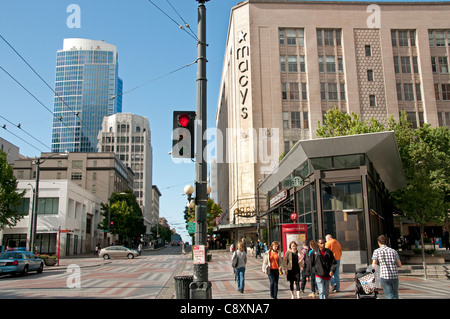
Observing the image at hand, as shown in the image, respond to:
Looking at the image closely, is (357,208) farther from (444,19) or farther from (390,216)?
(444,19)

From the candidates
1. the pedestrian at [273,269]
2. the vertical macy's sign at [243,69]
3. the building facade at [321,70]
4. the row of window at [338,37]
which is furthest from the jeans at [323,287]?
the row of window at [338,37]

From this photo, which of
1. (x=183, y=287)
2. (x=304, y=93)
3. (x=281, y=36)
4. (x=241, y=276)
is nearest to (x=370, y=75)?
(x=304, y=93)

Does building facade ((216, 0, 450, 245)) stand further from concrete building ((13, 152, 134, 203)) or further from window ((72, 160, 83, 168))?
window ((72, 160, 83, 168))

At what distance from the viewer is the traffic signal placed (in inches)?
356

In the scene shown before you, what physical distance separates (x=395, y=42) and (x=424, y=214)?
39.7 m

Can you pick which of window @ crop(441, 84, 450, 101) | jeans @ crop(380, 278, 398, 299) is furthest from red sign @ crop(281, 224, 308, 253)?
window @ crop(441, 84, 450, 101)

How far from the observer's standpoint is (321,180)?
Result: 2192 cm

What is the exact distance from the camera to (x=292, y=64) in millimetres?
54812

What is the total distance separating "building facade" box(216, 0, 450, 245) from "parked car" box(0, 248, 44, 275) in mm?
32397

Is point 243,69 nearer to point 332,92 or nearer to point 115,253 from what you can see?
point 332,92

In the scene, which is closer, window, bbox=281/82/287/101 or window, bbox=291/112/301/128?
window, bbox=291/112/301/128

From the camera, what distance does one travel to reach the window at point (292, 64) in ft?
179

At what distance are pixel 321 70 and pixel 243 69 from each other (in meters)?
11.0
